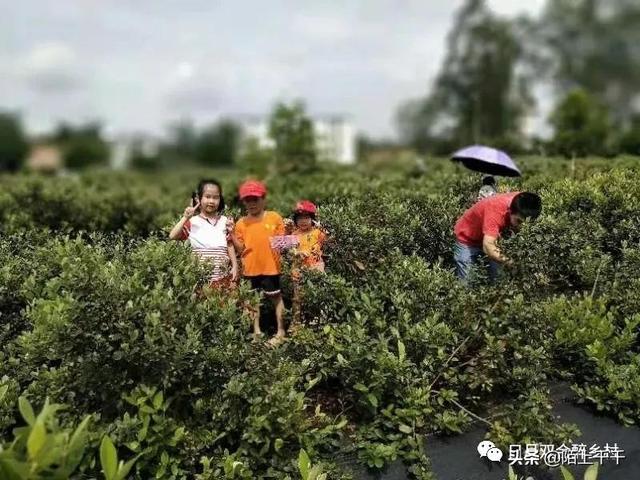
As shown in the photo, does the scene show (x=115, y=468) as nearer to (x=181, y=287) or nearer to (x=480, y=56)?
(x=181, y=287)

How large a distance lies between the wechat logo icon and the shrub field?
9cm

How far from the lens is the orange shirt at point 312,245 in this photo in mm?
4793

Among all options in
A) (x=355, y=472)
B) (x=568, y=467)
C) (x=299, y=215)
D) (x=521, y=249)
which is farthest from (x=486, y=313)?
(x=299, y=215)

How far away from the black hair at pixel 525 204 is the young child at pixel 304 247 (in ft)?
4.28

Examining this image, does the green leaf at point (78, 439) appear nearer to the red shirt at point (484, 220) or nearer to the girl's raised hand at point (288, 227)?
the girl's raised hand at point (288, 227)

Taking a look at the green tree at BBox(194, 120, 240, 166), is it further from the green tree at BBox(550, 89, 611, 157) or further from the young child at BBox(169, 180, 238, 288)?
the young child at BBox(169, 180, 238, 288)

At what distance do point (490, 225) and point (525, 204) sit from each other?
272mm

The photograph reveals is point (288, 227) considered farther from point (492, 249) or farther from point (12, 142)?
point (12, 142)

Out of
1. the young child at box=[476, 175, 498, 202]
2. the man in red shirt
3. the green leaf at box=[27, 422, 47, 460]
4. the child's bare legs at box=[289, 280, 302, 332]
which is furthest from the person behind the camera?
the young child at box=[476, 175, 498, 202]

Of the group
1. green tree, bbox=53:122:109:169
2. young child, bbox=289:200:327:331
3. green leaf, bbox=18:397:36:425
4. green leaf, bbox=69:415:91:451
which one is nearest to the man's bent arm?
young child, bbox=289:200:327:331

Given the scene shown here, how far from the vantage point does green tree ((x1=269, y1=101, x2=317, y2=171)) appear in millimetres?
16469

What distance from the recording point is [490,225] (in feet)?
15.6

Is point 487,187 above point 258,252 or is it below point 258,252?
above

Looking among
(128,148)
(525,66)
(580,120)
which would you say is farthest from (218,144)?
(580,120)
